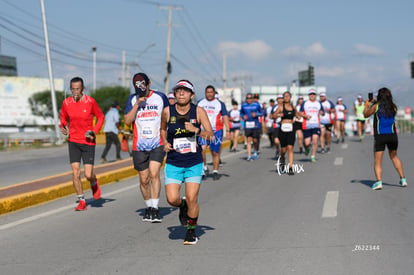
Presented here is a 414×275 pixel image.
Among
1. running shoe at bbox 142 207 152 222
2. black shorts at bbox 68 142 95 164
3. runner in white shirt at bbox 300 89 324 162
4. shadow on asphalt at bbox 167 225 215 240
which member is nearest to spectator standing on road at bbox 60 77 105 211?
black shorts at bbox 68 142 95 164

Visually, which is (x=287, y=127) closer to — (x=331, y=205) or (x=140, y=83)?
(x=331, y=205)

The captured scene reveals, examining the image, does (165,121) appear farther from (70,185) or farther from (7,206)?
(70,185)

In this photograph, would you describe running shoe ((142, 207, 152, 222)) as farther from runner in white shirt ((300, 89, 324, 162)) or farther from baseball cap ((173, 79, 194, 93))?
runner in white shirt ((300, 89, 324, 162))

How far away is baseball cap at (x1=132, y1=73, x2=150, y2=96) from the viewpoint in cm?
763

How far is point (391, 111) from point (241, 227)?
4.32 metres

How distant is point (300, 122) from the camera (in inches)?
707

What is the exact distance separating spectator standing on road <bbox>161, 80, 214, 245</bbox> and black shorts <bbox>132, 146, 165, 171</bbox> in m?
1.40

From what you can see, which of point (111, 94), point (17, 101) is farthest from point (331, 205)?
point (17, 101)

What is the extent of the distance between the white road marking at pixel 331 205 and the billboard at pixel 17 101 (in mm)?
88104

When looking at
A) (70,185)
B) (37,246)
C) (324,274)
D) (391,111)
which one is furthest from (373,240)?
(70,185)

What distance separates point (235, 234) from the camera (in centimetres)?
680

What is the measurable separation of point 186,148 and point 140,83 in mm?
1563

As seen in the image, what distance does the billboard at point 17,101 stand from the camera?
92000 millimetres

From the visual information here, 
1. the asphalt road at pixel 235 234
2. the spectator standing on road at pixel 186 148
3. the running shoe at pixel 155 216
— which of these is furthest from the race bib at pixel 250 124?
the spectator standing on road at pixel 186 148
